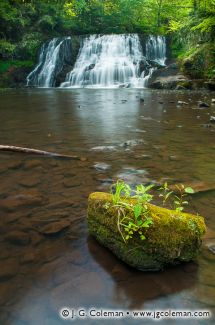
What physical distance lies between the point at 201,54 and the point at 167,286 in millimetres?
19988

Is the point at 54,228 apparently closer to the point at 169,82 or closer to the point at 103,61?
the point at 169,82

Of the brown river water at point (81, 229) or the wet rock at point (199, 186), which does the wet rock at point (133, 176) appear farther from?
the wet rock at point (199, 186)

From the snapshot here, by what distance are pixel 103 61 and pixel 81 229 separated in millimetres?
25646

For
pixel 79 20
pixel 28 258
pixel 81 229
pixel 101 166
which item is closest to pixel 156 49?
pixel 79 20

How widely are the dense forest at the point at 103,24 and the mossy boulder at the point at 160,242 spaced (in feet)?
59.1

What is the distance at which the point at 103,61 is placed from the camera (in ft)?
87.7

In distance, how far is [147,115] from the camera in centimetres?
973

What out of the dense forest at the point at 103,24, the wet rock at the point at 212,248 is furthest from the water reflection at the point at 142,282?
the dense forest at the point at 103,24

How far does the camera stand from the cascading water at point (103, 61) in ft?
81.5

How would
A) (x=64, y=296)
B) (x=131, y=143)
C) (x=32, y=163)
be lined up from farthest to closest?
(x=131, y=143) < (x=32, y=163) < (x=64, y=296)

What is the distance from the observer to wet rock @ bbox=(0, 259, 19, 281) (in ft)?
7.38

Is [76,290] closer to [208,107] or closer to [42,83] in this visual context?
[208,107]

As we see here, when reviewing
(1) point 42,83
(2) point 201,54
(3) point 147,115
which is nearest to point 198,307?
(3) point 147,115

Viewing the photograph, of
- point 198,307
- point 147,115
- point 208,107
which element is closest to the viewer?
point 198,307
